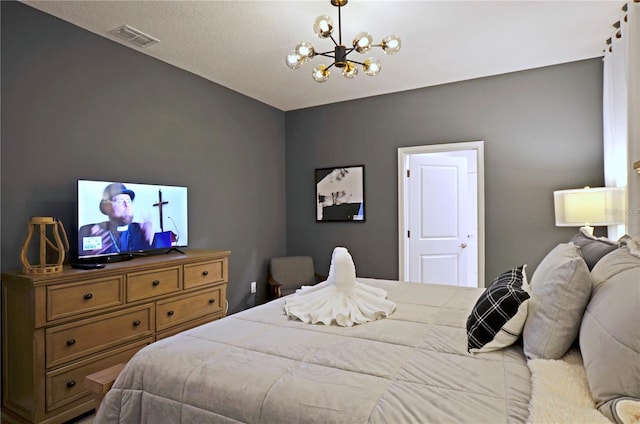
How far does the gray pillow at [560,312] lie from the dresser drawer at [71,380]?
8.15 feet

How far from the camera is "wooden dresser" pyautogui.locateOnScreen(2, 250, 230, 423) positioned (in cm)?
208

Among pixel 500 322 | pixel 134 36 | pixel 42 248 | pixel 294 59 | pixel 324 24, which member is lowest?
pixel 500 322

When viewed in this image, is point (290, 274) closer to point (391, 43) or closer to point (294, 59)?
point (294, 59)

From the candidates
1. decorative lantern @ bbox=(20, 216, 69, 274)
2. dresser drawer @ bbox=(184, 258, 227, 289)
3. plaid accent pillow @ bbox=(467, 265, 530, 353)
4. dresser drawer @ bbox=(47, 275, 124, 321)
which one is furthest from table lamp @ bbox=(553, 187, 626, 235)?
decorative lantern @ bbox=(20, 216, 69, 274)

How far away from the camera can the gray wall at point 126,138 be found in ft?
7.79

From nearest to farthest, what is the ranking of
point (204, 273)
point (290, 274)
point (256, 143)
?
point (204, 273), point (290, 274), point (256, 143)

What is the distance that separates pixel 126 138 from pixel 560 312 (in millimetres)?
3198

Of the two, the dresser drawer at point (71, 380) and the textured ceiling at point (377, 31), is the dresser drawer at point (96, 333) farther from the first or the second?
the textured ceiling at point (377, 31)

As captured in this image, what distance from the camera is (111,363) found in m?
2.44

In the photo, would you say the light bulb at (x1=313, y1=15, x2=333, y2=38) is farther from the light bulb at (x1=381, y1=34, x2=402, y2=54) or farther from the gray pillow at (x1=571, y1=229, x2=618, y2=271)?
the gray pillow at (x1=571, y1=229, x2=618, y2=271)

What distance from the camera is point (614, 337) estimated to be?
1008 millimetres

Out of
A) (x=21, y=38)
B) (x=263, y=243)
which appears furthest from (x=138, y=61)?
(x=263, y=243)

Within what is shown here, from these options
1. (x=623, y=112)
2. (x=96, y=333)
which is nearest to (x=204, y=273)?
(x=96, y=333)

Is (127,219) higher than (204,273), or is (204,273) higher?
(127,219)
